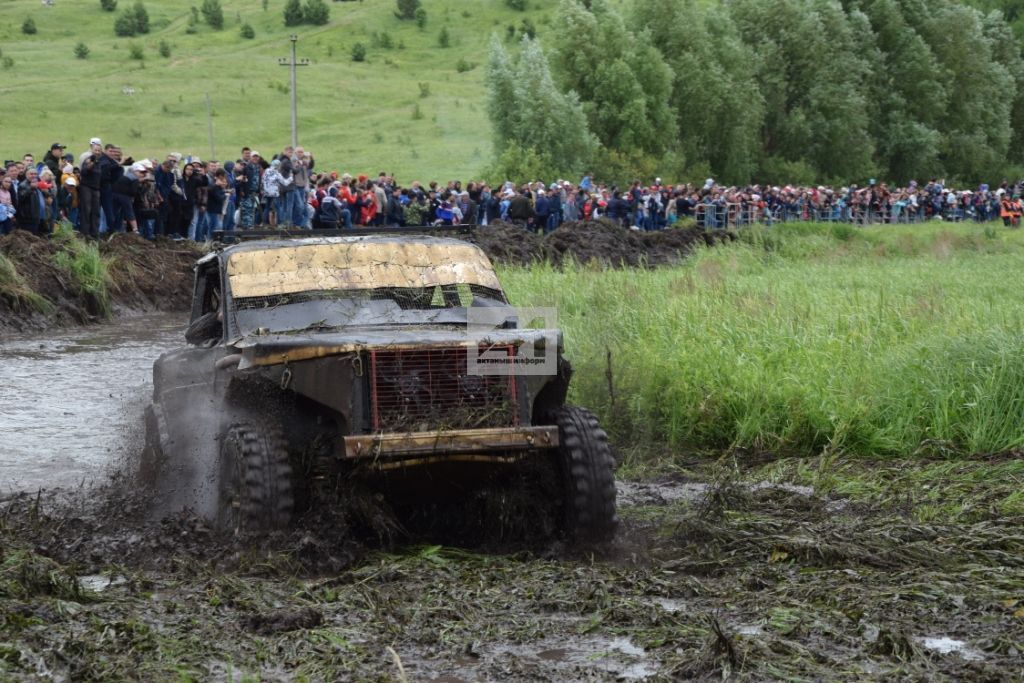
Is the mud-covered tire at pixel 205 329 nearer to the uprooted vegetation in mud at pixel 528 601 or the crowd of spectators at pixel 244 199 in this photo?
the uprooted vegetation in mud at pixel 528 601

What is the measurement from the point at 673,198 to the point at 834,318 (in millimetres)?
27078

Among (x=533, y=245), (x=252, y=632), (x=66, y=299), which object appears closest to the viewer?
(x=252, y=632)

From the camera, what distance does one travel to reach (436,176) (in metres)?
72.8

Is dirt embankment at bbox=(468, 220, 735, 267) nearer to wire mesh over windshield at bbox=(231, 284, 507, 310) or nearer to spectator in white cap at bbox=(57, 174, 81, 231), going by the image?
spectator in white cap at bbox=(57, 174, 81, 231)

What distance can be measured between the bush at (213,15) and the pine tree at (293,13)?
18.9ft

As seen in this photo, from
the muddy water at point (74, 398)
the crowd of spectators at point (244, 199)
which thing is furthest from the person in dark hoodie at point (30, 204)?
the muddy water at point (74, 398)

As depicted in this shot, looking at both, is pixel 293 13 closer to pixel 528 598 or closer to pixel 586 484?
pixel 586 484

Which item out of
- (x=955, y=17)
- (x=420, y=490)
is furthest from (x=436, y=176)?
(x=420, y=490)

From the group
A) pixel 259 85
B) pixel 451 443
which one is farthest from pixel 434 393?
pixel 259 85

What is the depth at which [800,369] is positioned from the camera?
11.9 m

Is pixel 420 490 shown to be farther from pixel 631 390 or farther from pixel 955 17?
pixel 955 17

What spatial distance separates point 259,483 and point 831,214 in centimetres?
4580

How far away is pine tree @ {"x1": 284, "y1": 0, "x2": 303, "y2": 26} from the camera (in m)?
126

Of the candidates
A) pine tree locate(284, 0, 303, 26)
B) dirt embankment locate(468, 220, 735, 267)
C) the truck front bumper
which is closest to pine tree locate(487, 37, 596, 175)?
dirt embankment locate(468, 220, 735, 267)
